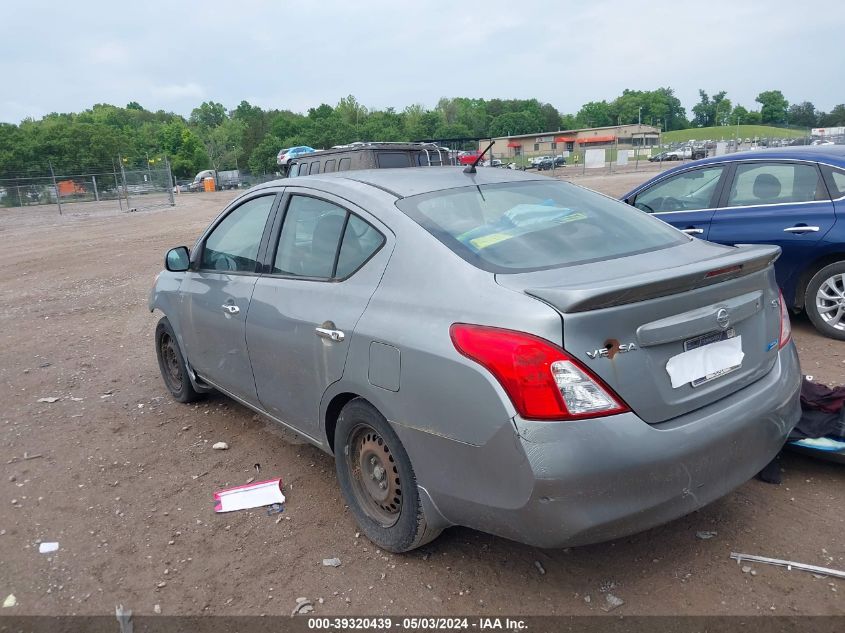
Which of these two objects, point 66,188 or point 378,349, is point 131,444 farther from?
point 66,188

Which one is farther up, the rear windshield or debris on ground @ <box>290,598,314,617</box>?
the rear windshield

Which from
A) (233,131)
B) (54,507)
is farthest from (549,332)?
(233,131)

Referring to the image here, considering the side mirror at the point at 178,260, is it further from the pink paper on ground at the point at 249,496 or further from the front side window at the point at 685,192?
the front side window at the point at 685,192

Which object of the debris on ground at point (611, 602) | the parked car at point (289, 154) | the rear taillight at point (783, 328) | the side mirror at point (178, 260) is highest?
the parked car at point (289, 154)

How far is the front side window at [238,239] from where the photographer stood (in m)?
3.97

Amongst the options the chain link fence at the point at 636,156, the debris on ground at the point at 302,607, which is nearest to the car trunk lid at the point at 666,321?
the debris on ground at the point at 302,607

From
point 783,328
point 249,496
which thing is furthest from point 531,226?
point 249,496

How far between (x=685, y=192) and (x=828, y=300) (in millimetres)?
1698

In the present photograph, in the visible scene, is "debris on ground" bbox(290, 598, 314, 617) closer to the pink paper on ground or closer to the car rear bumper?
the car rear bumper

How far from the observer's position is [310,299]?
3316mm

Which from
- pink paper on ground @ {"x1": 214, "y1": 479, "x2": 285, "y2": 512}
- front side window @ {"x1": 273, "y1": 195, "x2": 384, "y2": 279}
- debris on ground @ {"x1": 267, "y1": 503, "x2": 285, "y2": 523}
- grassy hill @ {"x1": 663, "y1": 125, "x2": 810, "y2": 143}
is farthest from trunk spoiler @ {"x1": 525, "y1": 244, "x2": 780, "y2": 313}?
grassy hill @ {"x1": 663, "y1": 125, "x2": 810, "y2": 143}

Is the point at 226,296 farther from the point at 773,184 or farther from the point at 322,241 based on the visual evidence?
the point at 773,184

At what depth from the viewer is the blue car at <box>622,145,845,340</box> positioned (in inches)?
218

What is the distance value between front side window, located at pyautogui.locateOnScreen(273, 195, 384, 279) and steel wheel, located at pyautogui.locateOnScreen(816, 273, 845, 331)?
172 inches
